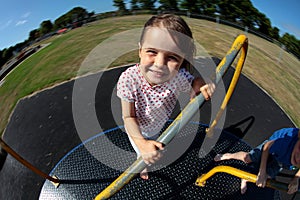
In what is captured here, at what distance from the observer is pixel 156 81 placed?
1.10 metres

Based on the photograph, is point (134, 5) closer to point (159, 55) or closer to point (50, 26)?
point (50, 26)

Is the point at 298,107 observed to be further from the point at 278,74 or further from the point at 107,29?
the point at 107,29

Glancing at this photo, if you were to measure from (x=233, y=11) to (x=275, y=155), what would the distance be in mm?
911

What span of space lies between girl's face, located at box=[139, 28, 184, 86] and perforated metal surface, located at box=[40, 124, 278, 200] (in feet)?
2.07

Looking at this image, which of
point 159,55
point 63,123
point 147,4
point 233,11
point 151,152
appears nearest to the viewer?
point 151,152

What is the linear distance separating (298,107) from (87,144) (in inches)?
58.3

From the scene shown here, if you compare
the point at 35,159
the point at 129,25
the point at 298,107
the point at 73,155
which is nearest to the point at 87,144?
the point at 73,155

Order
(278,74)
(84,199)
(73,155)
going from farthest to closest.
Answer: (278,74) < (73,155) < (84,199)

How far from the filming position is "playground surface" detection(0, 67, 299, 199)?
1.68 metres

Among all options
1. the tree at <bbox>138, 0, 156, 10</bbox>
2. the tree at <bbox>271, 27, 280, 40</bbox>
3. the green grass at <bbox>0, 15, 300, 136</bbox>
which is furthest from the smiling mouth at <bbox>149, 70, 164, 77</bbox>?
the tree at <bbox>271, 27, 280, 40</bbox>

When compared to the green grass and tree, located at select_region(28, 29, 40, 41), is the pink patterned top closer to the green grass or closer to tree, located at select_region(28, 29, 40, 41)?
the green grass

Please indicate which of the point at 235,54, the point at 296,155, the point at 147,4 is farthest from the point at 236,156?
the point at 147,4

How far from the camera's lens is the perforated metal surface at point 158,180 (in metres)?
1.40

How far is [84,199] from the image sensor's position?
1388 millimetres
